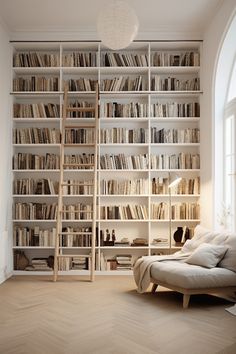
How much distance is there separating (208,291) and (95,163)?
2.70m

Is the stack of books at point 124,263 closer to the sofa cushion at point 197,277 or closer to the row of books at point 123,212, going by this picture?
the row of books at point 123,212

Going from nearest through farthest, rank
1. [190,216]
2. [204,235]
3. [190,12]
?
1. [204,235]
2. [190,12]
3. [190,216]

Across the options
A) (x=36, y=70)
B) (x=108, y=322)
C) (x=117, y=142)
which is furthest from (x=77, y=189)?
(x=108, y=322)

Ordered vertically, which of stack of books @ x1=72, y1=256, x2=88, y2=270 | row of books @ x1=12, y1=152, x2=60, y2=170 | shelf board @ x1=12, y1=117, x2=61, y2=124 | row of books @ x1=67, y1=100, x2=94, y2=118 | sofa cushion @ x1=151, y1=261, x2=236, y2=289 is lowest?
stack of books @ x1=72, y1=256, x2=88, y2=270

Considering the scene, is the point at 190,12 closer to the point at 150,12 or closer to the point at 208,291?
the point at 150,12

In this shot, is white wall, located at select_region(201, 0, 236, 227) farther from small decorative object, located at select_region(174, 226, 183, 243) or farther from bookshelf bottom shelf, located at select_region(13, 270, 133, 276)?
bookshelf bottom shelf, located at select_region(13, 270, 133, 276)

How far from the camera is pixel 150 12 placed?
21.1ft

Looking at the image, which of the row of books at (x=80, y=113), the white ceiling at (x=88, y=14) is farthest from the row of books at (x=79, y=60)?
the row of books at (x=80, y=113)

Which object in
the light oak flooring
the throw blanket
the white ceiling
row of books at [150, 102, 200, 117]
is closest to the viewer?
the light oak flooring

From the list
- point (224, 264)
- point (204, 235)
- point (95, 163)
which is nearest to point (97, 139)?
point (95, 163)

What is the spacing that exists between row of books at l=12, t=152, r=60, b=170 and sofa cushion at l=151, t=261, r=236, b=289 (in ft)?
9.22

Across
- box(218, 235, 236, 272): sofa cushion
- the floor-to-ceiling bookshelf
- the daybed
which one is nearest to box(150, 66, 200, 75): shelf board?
the floor-to-ceiling bookshelf

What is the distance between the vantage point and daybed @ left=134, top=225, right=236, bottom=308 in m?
4.80

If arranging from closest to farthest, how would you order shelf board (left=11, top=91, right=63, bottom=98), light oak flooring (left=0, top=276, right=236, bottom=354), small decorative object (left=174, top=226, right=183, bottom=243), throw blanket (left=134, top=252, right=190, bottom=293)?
light oak flooring (left=0, top=276, right=236, bottom=354)
throw blanket (left=134, top=252, right=190, bottom=293)
small decorative object (left=174, top=226, right=183, bottom=243)
shelf board (left=11, top=91, right=63, bottom=98)
